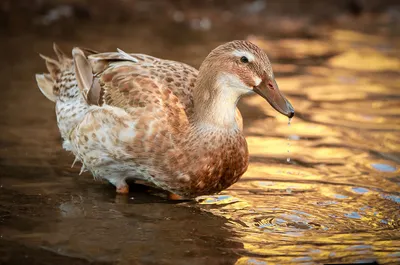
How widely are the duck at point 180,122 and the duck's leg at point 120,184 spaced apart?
75 millimetres

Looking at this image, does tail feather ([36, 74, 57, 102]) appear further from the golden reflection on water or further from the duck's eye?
the duck's eye

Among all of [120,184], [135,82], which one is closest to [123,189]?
[120,184]

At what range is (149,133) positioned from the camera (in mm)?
6496

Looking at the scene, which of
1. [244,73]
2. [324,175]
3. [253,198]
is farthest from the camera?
[324,175]

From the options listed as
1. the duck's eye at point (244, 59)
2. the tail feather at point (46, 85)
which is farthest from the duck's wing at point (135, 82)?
the tail feather at point (46, 85)

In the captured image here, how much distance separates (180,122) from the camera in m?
6.54

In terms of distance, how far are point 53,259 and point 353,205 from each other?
257 centimetres

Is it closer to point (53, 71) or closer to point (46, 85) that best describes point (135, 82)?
point (53, 71)

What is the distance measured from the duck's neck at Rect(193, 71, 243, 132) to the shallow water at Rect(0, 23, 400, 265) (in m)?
0.75

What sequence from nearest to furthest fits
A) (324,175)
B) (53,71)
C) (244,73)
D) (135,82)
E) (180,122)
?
→ 1. (244,73)
2. (180,122)
3. (135,82)
4. (324,175)
5. (53,71)

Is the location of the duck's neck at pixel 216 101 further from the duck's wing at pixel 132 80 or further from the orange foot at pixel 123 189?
the orange foot at pixel 123 189

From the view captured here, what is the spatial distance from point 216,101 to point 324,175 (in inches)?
67.9

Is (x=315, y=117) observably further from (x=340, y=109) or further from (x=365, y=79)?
(x=365, y=79)

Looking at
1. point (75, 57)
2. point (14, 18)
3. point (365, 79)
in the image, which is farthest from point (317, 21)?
point (75, 57)
